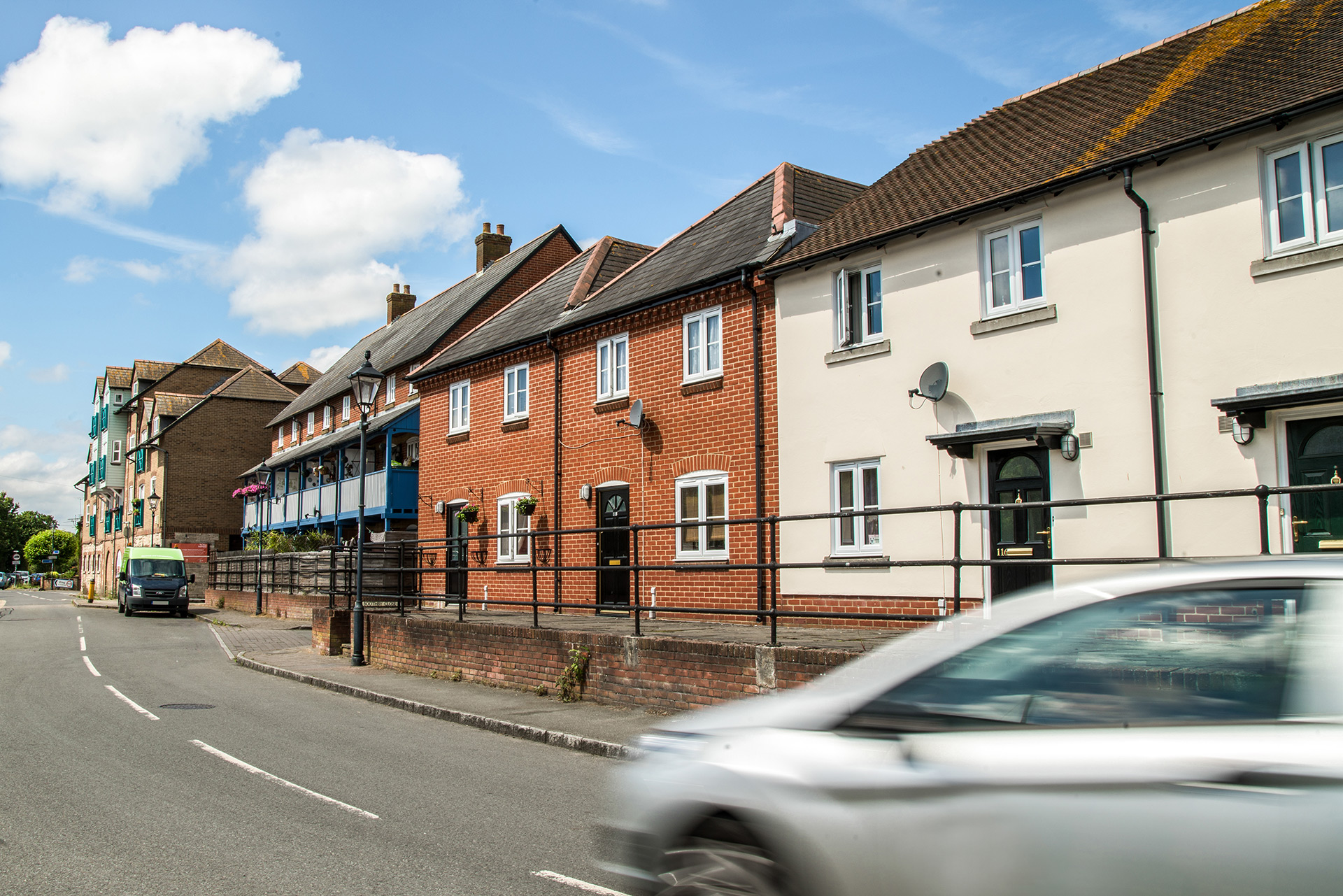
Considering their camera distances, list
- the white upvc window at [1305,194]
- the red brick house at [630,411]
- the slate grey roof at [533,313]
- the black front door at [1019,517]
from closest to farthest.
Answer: the white upvc window at [1305,194] → the black front door at [1019,517] → the red brick house at [630,411] → the slate grey roof at [533,313]

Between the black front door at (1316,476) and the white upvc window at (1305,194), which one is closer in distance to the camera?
the black front door at (1316,476)

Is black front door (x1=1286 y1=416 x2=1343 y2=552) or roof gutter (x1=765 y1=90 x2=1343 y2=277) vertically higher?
roof gutter (x1=765 y1=90 x2=1343 y2=277)

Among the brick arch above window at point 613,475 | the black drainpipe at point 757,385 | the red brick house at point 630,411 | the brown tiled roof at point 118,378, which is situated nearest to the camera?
the black drainpipe at point 757,385

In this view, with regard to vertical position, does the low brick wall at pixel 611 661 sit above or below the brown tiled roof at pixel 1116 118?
below

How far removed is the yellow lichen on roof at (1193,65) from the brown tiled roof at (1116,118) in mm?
20

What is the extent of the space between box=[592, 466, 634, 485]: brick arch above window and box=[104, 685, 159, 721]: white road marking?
847 cm

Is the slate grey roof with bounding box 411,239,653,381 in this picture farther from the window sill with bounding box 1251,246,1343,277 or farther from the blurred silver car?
the blurred silver car

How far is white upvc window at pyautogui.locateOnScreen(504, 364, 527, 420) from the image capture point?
21.6 m

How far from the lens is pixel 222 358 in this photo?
212ft

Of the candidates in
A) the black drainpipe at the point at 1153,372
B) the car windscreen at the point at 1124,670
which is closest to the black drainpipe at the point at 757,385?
the black drainpipe at the point at 1153,372

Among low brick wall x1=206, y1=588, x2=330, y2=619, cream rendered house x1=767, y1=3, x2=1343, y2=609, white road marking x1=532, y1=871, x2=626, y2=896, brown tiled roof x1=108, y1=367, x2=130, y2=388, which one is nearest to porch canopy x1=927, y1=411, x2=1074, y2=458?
cream rendered house x1=767, y1=3, x2=1343, y2=609

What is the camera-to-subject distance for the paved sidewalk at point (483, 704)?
31.6 ft

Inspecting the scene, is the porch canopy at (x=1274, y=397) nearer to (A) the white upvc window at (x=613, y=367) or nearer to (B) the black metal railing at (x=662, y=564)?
(B) the black metal railing at (x=662, y=564)

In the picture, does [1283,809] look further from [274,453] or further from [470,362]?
[274,453]
